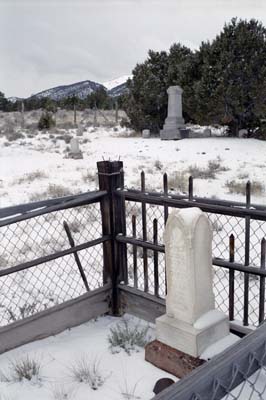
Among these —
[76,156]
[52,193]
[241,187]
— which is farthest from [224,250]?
[76,156]

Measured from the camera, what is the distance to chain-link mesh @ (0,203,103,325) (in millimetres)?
4453

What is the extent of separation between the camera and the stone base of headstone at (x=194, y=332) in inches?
116

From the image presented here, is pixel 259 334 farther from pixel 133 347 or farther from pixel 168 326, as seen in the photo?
pixel 133 347

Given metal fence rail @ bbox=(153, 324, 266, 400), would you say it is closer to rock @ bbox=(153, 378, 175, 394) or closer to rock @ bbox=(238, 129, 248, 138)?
rock @ bbox=(153, 378, 175, 394)

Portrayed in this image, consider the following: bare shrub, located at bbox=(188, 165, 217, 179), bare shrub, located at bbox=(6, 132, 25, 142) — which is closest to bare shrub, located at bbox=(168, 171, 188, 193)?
bare shrub, located at bbox=(188, 165, 217, 179)

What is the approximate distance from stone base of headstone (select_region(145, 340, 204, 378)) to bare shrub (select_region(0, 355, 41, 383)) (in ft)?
2.89

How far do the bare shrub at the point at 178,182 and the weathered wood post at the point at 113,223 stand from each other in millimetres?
4991

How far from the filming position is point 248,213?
3.16 meters

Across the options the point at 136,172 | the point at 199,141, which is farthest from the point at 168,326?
the point at 199,141

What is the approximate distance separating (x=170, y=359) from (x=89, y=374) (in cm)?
63

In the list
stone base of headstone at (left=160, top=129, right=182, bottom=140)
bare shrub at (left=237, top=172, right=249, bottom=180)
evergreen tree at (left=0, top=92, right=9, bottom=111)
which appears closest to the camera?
bare shrub at (left=237, top=172, right=249, bottom=180)

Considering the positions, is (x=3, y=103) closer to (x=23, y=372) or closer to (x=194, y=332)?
(x=23, y=372)

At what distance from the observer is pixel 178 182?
9812 mm

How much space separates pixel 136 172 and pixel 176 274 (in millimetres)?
9235
